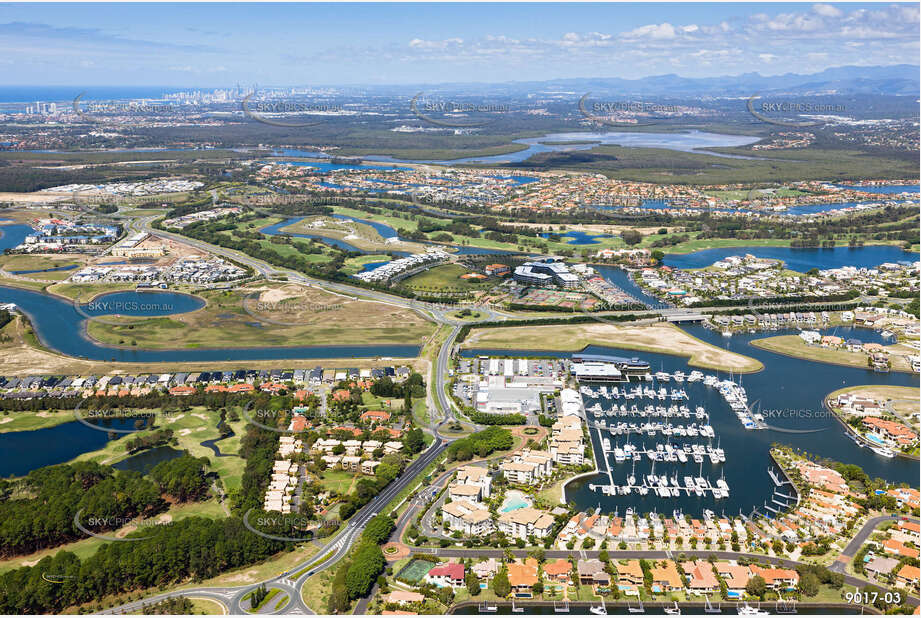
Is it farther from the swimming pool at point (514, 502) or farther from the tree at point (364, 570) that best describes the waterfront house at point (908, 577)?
the tree at point (364, 570)

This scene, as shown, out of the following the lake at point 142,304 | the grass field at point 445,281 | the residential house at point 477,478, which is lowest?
the residential house at point 477,478

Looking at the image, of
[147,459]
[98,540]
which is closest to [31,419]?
[147,459]

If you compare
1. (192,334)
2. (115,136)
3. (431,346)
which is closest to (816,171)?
(431,346)

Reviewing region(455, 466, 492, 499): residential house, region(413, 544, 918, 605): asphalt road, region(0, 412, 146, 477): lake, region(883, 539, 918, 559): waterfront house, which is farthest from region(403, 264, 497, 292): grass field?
region(883, 539, 918, 559): waterfront house

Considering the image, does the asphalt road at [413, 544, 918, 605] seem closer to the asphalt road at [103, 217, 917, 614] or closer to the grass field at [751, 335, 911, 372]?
the asphalt road at [103, 217, 917, 614]

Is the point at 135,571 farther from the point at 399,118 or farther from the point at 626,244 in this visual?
the point at 399,118

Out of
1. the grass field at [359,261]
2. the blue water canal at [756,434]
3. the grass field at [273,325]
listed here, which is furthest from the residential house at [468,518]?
the grass field at [359,261]
